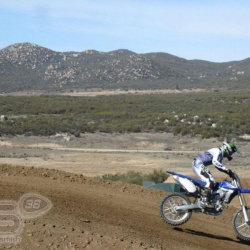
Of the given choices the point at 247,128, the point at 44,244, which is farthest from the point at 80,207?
the point at 247,128

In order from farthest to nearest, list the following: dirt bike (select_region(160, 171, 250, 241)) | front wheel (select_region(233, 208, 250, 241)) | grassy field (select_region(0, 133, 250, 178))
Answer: grassy field (select_region(0, 133, 250, 178))
front wheel (select_region(233, 208, 250, 241))
dirt bike (select_region(160, 171, 250, 241))

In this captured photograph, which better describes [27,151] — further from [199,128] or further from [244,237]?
[244,237]

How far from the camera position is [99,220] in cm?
1063

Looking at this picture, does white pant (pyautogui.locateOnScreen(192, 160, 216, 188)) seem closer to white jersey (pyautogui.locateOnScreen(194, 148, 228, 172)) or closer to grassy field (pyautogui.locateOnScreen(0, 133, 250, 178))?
white jersey (pyautogui.locateOnScreen(194, 148, 228, 172))

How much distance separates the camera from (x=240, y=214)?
1102 cm

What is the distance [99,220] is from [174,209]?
160 cm

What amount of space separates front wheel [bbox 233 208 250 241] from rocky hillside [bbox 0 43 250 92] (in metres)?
144

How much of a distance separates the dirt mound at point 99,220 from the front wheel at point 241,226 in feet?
0.62

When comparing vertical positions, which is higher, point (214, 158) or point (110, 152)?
point (214, 158)

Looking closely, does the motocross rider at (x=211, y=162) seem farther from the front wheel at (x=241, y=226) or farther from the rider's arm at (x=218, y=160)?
the front wheel at (x=241, y=226)

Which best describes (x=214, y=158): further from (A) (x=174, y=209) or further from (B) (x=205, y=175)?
(A) (x=174, y=209)

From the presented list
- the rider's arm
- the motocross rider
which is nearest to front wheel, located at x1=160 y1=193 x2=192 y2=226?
the motocross rider

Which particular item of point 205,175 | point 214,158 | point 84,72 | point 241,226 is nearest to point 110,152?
point 241,226

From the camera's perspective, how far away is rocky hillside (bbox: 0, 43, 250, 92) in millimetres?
162375
